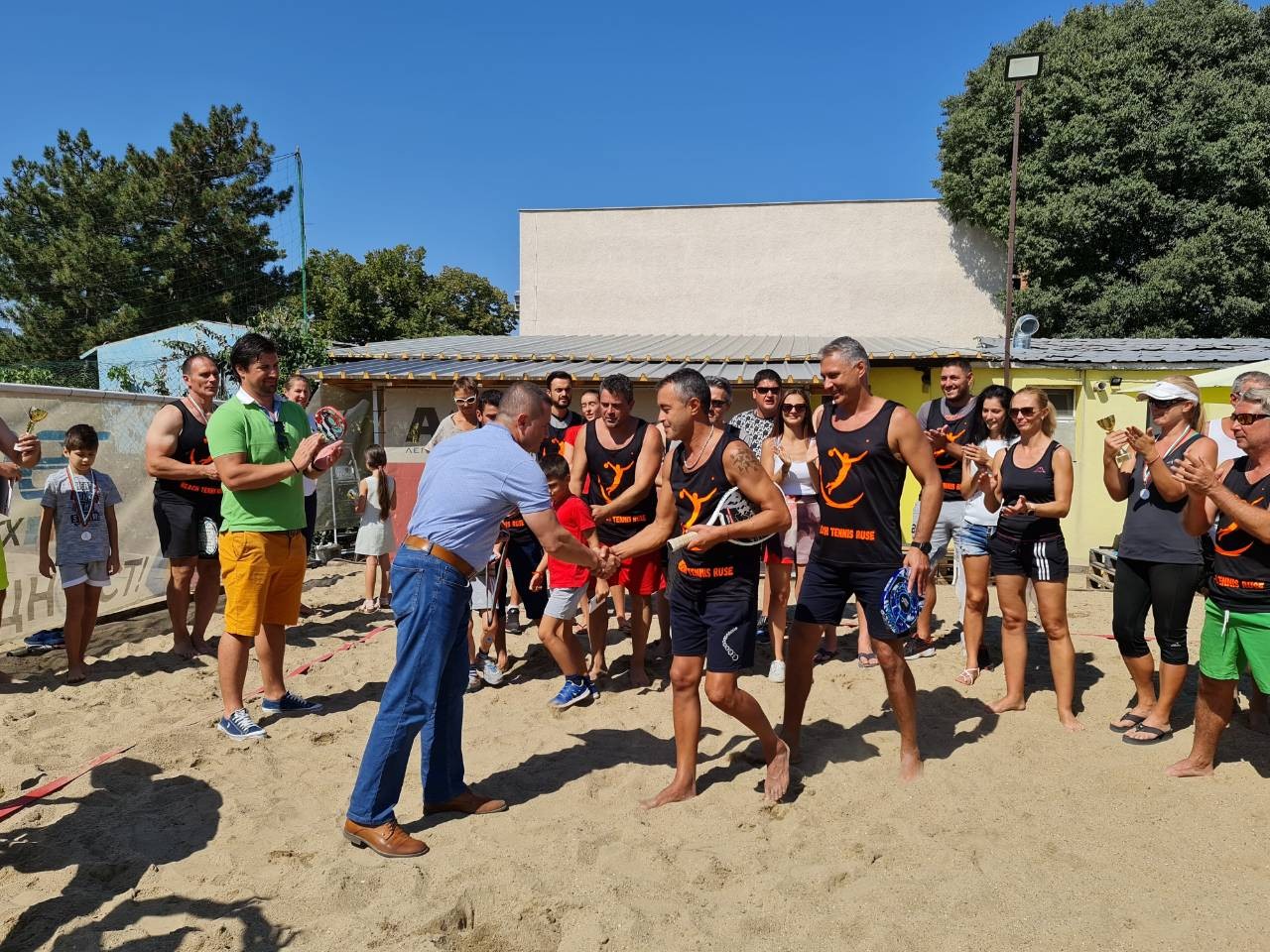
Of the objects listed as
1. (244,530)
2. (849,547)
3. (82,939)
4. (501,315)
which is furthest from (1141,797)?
(501,315)

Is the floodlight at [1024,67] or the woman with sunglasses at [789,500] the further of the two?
the floodlight at [1024,67]

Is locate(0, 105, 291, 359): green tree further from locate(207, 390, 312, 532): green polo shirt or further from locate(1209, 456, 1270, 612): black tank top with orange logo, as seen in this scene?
locate(1209, 456, 1270, 612): black tank top with orange logo

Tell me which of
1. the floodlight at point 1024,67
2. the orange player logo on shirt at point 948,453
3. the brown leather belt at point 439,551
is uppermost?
the floodlight at point 1024,67

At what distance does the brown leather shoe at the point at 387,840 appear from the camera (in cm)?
324

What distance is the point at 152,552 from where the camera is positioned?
299 inches

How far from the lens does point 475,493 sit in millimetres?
3291

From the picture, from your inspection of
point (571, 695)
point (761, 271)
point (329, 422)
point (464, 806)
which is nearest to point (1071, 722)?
point (571, 695)

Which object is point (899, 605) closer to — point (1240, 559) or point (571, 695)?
point (1240, 559)

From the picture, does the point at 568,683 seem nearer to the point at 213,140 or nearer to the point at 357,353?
the point at 357,353

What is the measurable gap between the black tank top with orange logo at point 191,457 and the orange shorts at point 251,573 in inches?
46.8

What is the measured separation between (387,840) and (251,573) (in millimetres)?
1843

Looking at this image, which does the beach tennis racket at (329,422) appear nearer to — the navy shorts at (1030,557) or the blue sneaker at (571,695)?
the blue sneaker at (571,695)

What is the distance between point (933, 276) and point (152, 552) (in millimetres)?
16589

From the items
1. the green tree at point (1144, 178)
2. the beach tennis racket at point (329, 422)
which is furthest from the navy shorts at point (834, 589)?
the green tree at point (1144, 178)
